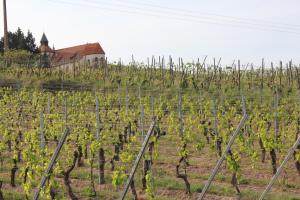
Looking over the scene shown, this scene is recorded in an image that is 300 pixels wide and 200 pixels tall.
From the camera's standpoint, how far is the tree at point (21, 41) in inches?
1594

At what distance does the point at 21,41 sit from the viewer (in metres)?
40.6

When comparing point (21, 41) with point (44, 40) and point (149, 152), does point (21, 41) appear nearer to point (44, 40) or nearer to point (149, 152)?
point (44, 40)

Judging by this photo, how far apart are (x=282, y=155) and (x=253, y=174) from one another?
2.52ft

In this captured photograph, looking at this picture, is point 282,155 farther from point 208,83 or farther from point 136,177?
point 208,83

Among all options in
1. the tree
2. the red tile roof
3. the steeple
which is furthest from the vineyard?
the steeple

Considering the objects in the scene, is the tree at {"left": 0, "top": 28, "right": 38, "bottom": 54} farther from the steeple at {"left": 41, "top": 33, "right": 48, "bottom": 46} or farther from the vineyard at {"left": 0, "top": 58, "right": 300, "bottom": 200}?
the vineyard at {"left": 0, "top": 58, "right": 300, "bottom": 200}

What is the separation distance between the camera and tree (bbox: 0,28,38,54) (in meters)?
40.5

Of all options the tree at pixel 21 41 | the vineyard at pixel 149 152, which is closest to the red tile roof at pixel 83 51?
the tree at pixel 21 41

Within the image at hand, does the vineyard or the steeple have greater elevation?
the steeple

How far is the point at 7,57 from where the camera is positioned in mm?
27922

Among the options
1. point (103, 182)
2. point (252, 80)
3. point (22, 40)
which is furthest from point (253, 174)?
point (22, 40)

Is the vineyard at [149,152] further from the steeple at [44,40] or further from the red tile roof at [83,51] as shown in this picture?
the steeple at [44,40]

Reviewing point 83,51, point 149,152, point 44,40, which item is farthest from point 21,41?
point 149,152

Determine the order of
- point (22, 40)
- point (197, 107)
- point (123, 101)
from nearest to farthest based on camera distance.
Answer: point (197, 107) < point (123, 101) < point (22, 40)
